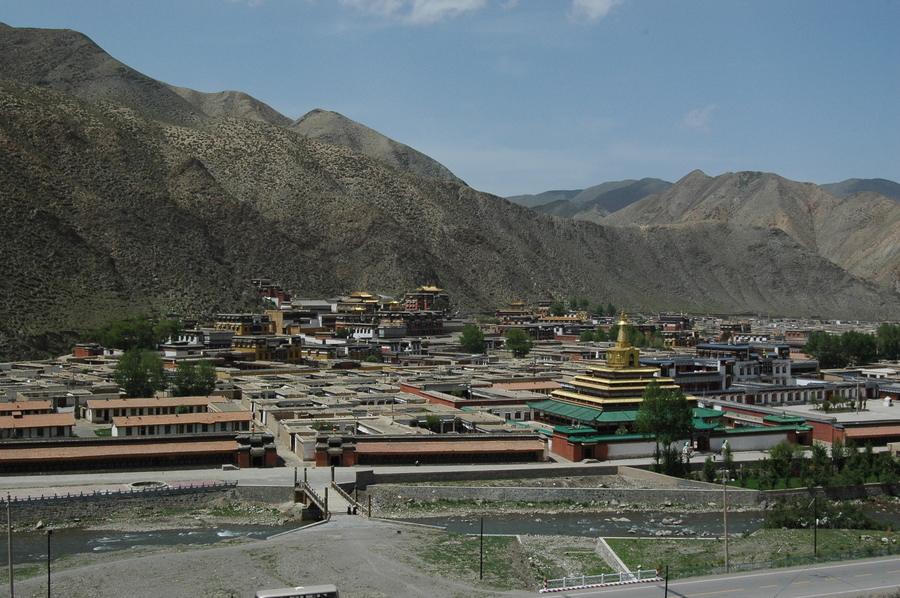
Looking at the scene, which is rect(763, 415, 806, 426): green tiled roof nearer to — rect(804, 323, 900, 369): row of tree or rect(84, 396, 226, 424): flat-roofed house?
rect(84, 396, 226, 424): flat-roofed house

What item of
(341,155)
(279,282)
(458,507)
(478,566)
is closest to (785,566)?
(478,566)

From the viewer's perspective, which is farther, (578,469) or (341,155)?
(341,155)

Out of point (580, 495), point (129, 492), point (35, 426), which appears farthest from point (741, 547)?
point (35, 426)

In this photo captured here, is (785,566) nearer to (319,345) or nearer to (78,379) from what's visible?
(78,379)

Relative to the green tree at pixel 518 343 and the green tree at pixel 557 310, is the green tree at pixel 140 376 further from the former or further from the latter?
the green tree at pixel 557 310

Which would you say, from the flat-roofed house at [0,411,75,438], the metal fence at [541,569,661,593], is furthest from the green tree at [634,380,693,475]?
the flat-roofed house at [0,411,75,438]

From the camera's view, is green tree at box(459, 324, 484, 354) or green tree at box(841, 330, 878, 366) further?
green tree at box(459, 324, 484, 354)

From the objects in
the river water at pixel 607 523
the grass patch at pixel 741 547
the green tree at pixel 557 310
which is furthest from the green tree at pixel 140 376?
the green tree at pixel 557 310
